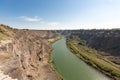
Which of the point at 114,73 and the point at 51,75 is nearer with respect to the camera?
the point at 51,75

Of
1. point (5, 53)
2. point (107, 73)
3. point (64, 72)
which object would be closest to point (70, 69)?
point (64, 72)

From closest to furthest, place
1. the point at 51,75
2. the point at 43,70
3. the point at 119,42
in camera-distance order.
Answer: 1. the point at 51,75
2. the point at 43,70
3. the point at 119,42

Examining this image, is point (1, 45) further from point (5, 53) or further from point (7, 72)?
point (7, 72)

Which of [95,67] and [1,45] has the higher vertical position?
[1,45]

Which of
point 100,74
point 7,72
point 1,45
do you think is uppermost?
point 1,45

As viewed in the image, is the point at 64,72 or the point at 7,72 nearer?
the point at 7,72

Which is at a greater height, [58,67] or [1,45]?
[1,45]

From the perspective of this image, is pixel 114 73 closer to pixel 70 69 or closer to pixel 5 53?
pixel 70 69

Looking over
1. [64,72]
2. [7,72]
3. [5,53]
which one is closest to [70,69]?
[64,72]

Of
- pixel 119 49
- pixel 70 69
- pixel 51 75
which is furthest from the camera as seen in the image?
pixel 119 49
